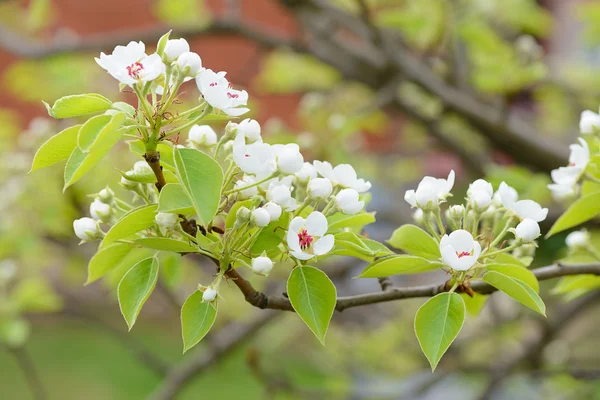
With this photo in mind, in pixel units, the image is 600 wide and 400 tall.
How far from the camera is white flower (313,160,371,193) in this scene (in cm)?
88

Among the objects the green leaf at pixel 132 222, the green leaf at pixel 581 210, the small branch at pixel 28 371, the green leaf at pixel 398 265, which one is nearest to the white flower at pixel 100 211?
the green leaf at pixel 132 222

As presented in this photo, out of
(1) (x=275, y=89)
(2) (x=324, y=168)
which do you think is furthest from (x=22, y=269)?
(2) (x=324, y=168)

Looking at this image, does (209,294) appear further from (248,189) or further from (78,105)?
(78,105)

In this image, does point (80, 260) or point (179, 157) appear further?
point (80, 260)

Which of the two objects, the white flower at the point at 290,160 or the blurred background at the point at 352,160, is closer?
the white flower at the point at 290,160

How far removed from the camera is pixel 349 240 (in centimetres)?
82

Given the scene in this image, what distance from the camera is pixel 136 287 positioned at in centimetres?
81

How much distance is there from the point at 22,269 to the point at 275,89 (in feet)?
5.41

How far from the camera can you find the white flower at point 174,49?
28.6 inches

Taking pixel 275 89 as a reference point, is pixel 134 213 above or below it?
above

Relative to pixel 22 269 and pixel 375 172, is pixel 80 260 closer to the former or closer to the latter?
pixel 22 269

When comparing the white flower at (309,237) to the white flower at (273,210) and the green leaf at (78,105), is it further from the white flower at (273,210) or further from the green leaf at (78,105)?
the green leaf at (78,105)

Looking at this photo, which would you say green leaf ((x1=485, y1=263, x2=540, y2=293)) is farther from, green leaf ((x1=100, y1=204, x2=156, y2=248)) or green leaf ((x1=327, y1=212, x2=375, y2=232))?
green leaf ((x1=100, y1=204, x2=156, y2=248))

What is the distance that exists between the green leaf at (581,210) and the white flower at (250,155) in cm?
47
